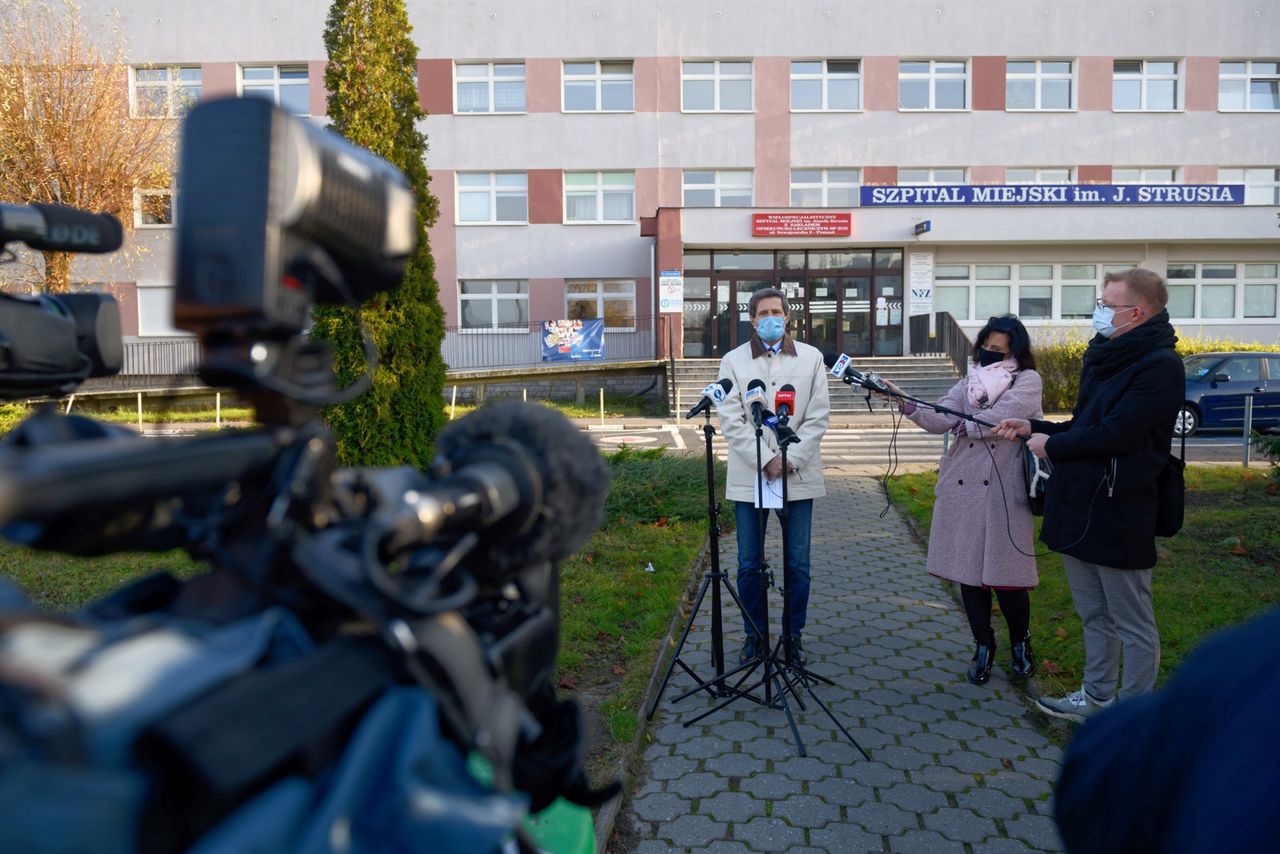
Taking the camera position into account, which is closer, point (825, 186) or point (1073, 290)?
point (1073, 290)

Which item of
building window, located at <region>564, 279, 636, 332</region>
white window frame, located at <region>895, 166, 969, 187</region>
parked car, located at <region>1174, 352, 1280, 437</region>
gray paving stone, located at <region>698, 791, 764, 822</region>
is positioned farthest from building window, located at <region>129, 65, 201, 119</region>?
gray paving stone, located at <region>698, 791, 764, 822</region>

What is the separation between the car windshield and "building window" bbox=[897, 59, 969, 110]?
12.4 meters

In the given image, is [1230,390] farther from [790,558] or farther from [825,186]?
[790,558]

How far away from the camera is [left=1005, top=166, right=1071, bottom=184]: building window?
2717cm

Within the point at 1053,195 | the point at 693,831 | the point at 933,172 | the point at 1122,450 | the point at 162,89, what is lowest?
the point at 693,831

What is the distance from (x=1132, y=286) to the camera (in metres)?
4.14

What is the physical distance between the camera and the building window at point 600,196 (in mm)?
27141

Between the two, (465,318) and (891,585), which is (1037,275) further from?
(891,585)

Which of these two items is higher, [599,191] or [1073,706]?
[599,191]

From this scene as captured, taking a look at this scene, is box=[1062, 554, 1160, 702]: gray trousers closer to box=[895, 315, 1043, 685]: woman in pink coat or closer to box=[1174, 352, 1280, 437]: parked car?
box=[895, 315, 1043, 685]: woman in pink coat

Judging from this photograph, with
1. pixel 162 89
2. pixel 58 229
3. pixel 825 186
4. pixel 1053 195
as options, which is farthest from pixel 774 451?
pixel 162 89

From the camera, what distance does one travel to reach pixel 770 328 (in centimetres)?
530

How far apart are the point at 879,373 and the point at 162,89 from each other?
21540 millimetres

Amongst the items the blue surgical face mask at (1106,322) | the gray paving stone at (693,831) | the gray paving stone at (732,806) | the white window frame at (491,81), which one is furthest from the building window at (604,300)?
the gray paving stone at (693,831)
